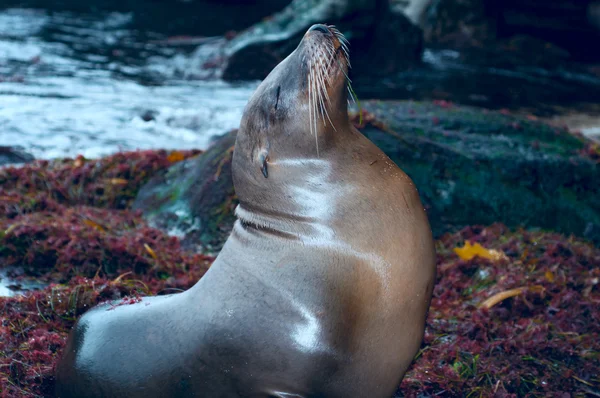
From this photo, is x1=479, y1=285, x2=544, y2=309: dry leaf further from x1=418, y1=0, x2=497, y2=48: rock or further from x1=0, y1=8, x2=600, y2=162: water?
x1=418, y1=0, x2=497, y2=48: rock

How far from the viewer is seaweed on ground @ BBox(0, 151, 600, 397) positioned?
409 centimetres

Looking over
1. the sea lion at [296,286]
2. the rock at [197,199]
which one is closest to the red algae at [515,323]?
the sea lion at [296,286]

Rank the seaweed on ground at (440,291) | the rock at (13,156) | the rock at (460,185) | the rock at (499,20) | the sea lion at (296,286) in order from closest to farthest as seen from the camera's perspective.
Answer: the sea lion at (296,286)
the seaweed on ground at (440,291)
the rock at (460,185)
the rock at (13,156)
the rock at (499,20)

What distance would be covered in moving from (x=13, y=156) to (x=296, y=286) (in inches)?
266

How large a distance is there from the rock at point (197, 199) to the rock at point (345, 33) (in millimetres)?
8161

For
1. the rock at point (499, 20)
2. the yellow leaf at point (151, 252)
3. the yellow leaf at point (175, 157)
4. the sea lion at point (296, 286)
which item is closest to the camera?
the sea lion at point (296, 286)

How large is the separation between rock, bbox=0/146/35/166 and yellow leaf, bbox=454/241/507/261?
18.4ft

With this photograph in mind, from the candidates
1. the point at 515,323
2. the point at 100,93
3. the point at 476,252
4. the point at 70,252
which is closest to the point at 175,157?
the point at 70,252

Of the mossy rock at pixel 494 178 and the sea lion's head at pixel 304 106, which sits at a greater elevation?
the sea lion's head at pixel 304 106

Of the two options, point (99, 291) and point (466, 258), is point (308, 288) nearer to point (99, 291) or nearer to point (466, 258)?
point (99, 291)

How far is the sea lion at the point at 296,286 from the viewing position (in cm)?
314

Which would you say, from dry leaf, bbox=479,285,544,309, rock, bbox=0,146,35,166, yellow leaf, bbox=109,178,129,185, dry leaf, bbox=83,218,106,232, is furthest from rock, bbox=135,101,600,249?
rock, bbox=0,146,35,166

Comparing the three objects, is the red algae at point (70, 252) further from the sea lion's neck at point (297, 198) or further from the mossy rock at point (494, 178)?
the mossy rock at point (494, 178)

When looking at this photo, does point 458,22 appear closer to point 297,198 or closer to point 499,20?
point 499,20
